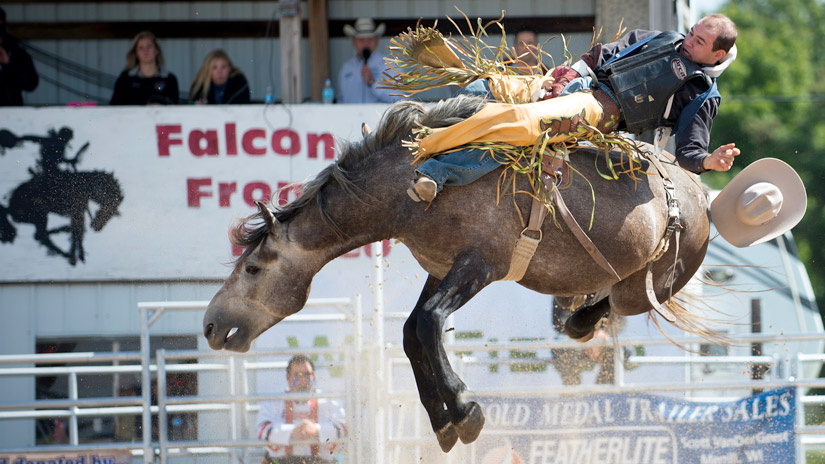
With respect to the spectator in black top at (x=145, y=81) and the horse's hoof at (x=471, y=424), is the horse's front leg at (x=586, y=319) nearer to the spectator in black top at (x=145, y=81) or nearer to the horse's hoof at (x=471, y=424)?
the horse's hoof at (x=471, y=424)

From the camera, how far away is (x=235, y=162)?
838cm

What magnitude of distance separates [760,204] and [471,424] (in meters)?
1.84

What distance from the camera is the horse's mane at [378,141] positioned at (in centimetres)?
444

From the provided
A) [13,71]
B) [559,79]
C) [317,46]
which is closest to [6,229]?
[13,71]

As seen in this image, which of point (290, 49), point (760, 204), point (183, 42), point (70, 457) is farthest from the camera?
point (183, 42)

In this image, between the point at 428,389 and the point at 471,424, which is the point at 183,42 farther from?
the point at 471,424

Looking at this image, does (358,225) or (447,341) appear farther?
(447,341)

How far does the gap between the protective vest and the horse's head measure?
64.1 inches

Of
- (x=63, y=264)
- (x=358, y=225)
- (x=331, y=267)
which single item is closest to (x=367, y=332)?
(x=331, y=267)

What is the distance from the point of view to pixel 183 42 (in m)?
10.2

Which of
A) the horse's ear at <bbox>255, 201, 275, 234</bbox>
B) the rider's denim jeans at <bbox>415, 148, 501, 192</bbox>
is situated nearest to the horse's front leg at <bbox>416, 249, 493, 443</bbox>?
the rider's denim jeans at <bbox>415, 148, 501, 192</bbox>

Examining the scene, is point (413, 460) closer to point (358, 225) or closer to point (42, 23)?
point (358, 225)

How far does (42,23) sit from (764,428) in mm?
7934

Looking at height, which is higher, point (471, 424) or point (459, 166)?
point (459, 166)
